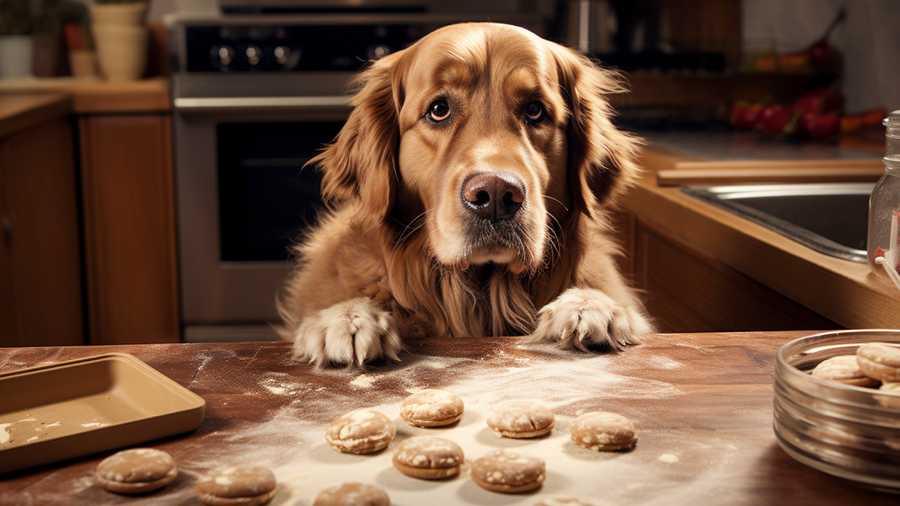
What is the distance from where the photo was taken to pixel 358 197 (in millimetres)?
1864

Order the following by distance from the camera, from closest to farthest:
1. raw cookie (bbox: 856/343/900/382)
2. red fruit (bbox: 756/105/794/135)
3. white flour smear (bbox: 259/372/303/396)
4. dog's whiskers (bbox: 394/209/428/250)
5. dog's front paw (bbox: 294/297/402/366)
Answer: raw cookie (bbox: 856/343/900/382) → white flour smear (bbox: 259/372/303/396) → dog's front paw (bbox: 294/297/402/366) → dog's whiskers (bbox: 394/209/428/250) → red fruit (bbox: 756/105/794/135)

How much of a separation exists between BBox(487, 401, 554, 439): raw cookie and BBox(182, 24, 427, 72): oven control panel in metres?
2.96

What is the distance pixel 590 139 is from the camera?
1840 millimetres

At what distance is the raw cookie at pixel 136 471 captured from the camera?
876mm

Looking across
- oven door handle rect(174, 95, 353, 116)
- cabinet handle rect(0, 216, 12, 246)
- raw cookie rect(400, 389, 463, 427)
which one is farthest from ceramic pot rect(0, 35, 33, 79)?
raw cookie rect(400, 389, 463, 427)

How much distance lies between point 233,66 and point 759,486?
10.8 feet

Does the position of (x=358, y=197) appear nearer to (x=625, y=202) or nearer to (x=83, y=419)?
(x=83, y=419)

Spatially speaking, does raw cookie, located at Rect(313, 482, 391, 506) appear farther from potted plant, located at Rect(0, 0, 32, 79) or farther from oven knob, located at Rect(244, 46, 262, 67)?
potted plant, located at Rect(0, 0, 32, 79)

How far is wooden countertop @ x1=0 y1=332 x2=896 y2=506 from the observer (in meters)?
0.90

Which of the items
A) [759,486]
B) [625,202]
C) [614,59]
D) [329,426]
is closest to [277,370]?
[329,426]

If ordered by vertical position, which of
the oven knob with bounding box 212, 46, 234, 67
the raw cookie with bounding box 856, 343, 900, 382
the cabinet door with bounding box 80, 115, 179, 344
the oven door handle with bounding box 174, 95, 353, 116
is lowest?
the cabinet door with bounding box 80, 115, 179, 344

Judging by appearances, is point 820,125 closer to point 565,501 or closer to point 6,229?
point 6,229

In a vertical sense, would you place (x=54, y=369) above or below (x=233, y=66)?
below

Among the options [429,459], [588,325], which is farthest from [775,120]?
[429,459]
